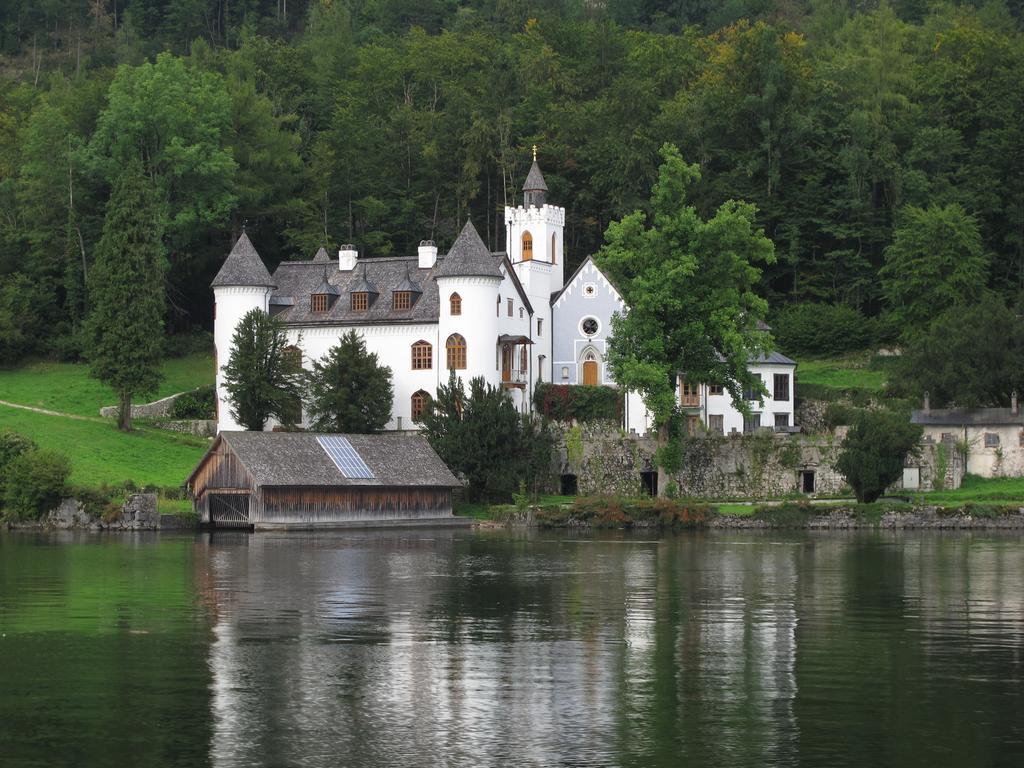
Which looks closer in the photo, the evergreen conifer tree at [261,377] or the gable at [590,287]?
the evergreen conifer tree at [261,377]

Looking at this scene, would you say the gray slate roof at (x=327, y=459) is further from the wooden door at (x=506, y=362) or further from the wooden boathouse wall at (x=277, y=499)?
the wooden door at (x=506, y=362)

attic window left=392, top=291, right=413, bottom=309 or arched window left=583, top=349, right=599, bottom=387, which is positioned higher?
attic window left=392, top=291, right=413, bottom=309

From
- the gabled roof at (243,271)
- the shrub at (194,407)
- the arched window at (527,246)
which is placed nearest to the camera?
the gabled roof at (243,271)

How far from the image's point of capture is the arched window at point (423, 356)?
3201 inches

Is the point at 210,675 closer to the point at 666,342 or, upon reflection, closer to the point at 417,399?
the point at 666,342

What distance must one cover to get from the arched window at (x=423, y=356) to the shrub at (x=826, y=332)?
21.5m

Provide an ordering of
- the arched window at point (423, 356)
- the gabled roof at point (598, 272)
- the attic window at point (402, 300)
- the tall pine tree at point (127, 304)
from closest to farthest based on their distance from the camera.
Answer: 1. the tall pine tree at point (127, 304)
2. the arched window at point (423, 356)
3. the attic window at point (402, 300)
4. the gabled roof at point (598, 272)

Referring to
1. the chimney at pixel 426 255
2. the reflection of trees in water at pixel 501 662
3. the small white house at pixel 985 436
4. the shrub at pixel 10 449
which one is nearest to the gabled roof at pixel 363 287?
the chimney at pixel 426 255

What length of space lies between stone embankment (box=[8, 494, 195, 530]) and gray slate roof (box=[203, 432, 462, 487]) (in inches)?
142

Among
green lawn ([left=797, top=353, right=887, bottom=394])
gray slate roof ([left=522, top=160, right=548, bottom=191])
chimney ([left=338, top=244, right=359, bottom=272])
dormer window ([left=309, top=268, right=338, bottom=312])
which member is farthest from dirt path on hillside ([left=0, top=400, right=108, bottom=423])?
green lawn ([left=797, top=353, right=887, bottom=394])

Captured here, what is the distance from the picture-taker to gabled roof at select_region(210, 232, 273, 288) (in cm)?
8306

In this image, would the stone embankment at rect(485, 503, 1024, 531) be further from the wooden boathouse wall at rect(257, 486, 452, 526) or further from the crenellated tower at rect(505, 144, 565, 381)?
the crenellated tower at rect(505, 144, 565, 381)

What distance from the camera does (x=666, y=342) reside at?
72188 millimetres

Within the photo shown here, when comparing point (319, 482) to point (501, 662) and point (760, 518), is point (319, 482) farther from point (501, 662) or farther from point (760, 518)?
point (501, 662)
